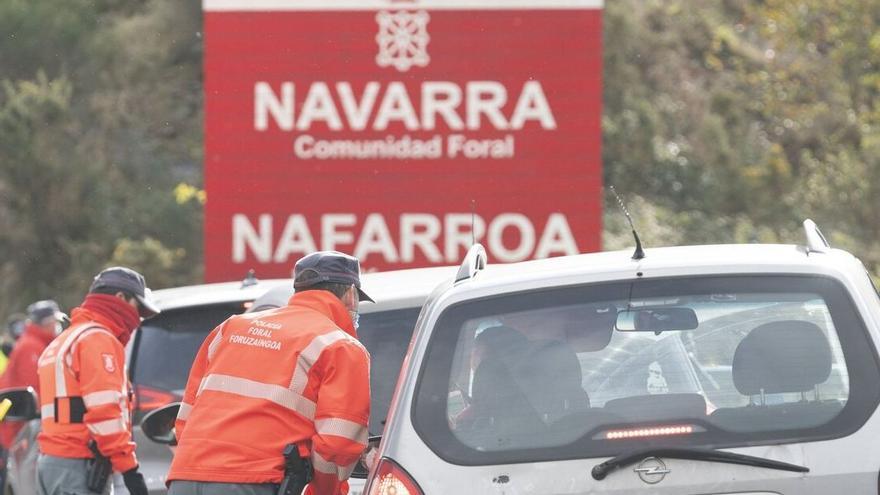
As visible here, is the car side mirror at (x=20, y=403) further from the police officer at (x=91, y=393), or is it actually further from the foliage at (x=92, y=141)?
the foliage at (x=92, y=141)

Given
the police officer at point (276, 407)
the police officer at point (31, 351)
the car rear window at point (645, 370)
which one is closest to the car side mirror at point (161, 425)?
the police officer at point (276, 407)

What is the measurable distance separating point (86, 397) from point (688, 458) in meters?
3.24

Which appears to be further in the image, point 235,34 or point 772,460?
point 235,34

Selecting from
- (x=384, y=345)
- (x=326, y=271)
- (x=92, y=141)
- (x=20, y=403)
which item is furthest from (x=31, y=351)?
(x=92, y=141)

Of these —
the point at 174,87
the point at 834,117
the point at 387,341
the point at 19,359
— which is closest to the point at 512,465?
the point at 387,341

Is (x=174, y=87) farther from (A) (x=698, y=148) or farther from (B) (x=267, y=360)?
(B) (x=267, y=360)

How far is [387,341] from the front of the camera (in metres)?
6.48

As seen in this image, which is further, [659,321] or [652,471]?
[659,321]

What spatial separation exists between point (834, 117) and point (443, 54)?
1909 centimetres

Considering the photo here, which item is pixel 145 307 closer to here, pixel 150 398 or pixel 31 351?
pixel 150 398

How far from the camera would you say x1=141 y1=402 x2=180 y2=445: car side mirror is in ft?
22.9

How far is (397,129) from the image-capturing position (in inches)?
544

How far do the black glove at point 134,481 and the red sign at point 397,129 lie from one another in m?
6.69

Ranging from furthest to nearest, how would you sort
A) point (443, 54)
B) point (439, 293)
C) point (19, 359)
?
point (443, 54) → point (19, 359) → point (439, 293)
